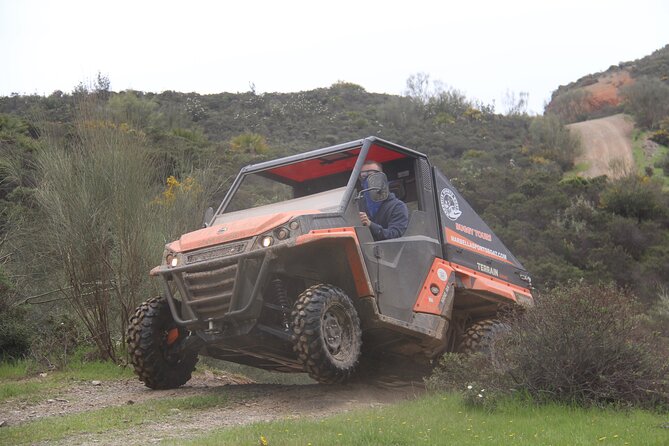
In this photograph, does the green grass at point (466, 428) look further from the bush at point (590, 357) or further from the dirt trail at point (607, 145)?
the dirt trail at point (607, 145)

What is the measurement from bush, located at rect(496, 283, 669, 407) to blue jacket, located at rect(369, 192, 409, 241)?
79.3 inches

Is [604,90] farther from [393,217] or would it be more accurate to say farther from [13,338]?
[393,217]

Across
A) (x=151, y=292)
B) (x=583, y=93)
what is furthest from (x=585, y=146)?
(x=151, y=292)

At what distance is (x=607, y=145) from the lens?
47031 millimetres

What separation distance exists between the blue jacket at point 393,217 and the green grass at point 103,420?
95.4 inches

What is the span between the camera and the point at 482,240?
1037 centimetres

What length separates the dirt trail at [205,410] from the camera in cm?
667

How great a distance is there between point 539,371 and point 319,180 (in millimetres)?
3932

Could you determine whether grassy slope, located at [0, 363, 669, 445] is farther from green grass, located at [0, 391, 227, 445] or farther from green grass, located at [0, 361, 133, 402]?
green grass, located at [0, 361, 133, 402]

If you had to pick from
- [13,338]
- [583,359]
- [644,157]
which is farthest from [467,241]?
[644,157]

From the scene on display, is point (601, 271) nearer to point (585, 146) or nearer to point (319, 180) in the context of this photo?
point (319, 180)

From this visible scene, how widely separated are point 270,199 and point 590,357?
198 inches

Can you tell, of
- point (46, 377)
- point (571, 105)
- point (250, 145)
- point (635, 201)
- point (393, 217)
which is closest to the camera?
point (393, 217)

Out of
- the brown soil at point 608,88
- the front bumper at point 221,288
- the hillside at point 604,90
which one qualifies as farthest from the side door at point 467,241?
the brown soil at point 608,88
